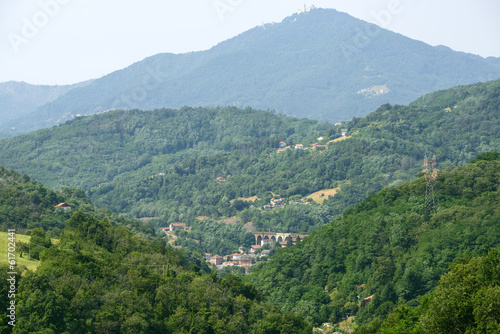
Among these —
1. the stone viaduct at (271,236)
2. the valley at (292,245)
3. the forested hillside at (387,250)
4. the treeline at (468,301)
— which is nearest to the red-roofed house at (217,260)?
the valley at (292,245)

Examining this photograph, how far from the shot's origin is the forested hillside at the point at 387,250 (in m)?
50.5

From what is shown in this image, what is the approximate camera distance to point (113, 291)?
39250 mm

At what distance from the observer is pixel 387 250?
186 ft

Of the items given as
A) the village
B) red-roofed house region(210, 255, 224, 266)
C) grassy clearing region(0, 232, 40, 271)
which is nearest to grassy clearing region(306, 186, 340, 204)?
the village

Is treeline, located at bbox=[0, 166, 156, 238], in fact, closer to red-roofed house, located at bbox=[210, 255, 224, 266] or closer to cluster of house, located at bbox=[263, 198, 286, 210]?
red-roofed house, located at bbox=[210, 255, 224, 266]

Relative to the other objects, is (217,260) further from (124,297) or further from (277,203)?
(124,297)

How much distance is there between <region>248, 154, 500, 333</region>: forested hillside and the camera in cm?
5050

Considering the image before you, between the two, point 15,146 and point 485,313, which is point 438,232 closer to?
point 485,313

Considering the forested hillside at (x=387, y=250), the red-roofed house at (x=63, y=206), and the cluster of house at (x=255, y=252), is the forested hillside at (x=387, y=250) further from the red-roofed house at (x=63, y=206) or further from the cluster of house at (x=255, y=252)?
the cluster of house at (x=255, y=252)

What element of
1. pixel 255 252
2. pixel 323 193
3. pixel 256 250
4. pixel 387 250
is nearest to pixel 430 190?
pixel 387 250

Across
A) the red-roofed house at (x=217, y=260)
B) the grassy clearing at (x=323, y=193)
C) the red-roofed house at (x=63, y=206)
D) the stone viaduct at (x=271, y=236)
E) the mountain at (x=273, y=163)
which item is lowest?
the stone viaduct at (x=271, y=236)

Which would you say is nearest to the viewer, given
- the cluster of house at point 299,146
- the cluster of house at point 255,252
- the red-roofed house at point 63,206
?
the red-roofed house at point 63,206

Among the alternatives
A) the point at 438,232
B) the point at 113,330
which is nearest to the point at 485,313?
the point at 113,330

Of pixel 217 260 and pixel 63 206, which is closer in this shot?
pixel 63 206
